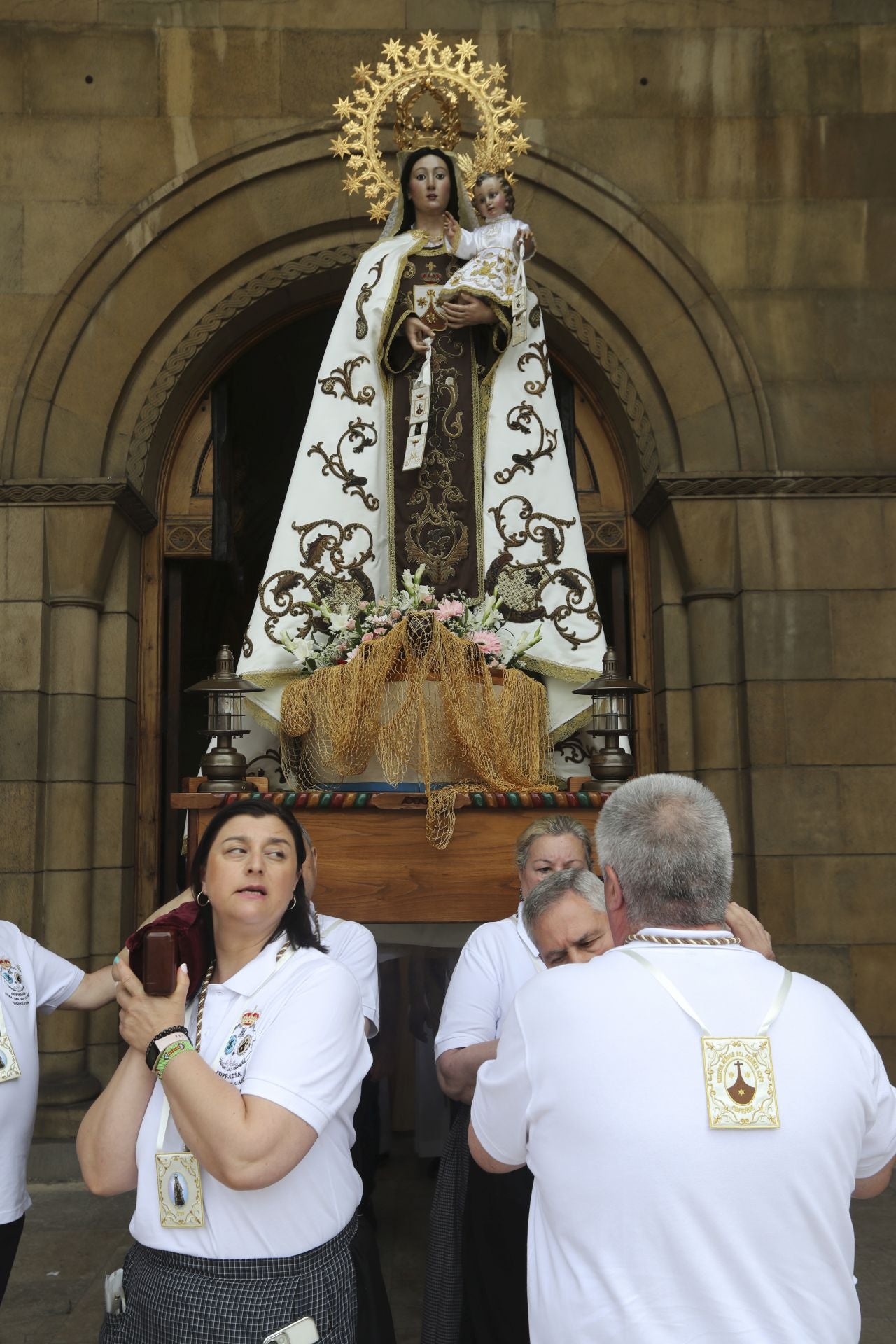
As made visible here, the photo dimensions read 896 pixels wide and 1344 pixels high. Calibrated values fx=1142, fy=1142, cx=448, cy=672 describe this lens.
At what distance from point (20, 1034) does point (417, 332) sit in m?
3.09

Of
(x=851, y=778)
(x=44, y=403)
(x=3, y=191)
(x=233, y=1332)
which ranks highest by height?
(x=3, y=191)

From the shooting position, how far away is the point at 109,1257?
12.8 feet

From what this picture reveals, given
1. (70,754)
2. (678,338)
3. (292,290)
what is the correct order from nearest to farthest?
(70,754), (678,338), (292,290)

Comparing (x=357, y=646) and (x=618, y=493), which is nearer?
(x=357, y=646)

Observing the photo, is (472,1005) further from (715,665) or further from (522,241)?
(715,665)

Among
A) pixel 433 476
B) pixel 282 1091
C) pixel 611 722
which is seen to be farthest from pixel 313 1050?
pixel 433 476

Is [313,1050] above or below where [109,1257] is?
above

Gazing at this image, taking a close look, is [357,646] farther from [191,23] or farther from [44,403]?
[191,23]

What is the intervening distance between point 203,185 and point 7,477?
6.13 ft

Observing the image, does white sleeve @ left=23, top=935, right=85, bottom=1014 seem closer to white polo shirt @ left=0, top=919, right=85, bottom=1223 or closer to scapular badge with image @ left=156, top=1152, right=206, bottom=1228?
white polo shirt @ left=0, top=919, right=85, bottom=1223

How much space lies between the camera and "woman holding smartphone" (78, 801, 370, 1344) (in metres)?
1.79

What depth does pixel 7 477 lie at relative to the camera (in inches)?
226

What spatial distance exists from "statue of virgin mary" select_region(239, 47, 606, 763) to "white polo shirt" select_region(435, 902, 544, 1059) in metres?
1.71

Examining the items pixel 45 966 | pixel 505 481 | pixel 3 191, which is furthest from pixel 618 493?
pixel 45 966
